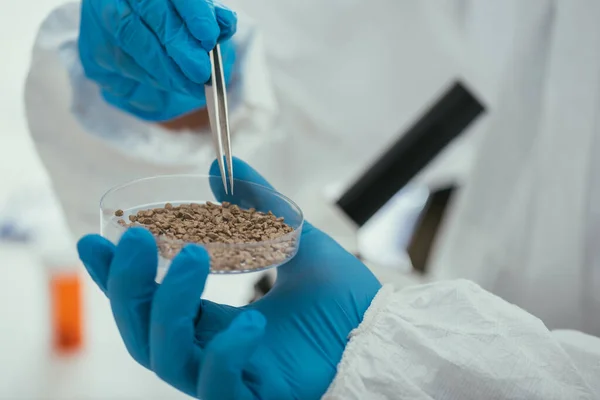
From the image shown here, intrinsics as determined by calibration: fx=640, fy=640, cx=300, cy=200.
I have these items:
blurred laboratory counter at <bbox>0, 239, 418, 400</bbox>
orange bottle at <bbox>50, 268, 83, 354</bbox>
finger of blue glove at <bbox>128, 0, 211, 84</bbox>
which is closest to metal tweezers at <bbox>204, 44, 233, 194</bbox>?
finger of blue glove at <bbox>128, 0, 211, 84</bbox>

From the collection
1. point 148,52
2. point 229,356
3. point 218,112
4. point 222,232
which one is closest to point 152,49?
point 148,52

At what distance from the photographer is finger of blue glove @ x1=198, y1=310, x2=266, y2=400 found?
1.71 feet

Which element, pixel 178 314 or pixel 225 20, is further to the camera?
pixel 225 20

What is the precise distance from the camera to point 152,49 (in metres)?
0.75

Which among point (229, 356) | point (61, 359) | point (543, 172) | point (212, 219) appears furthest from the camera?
point (61, 359)

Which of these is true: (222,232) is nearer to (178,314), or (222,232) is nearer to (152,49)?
(178,314)

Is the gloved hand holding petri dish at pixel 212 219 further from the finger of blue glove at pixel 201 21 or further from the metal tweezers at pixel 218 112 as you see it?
the finger of blue glove at pixel 201 21

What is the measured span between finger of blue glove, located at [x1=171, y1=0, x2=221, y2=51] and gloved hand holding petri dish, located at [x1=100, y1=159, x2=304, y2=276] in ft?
0.49

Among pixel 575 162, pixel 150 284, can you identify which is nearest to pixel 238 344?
pixel 150 284

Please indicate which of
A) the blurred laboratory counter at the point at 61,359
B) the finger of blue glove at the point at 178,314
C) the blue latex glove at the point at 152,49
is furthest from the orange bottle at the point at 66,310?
the finger of blue glove at the point at 178,314

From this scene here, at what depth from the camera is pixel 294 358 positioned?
2.00 ft

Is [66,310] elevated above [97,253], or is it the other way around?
[97,253]

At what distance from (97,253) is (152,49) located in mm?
282

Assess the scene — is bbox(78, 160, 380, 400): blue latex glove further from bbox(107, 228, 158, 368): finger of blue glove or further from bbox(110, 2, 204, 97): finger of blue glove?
bbox(110, 2, 204, 97): finger of blue glove
